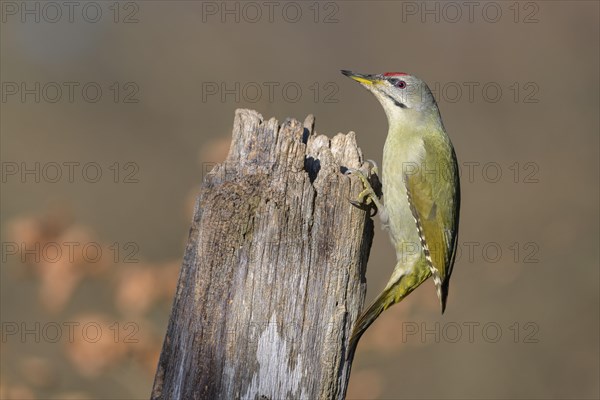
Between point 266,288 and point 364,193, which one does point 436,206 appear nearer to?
point 364,193

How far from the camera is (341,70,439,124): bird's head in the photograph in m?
5.02

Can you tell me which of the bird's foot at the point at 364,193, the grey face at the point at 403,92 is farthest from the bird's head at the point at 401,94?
the bird's foot at the point at 364,193

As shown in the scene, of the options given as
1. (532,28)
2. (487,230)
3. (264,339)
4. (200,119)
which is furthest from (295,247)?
(532,28)

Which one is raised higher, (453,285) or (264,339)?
(453,285)

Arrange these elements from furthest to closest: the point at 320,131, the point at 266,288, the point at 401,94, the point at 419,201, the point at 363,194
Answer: the point at 320,131, the point at 401,94, the point at 419,201, the point at 363,194, the point at 266,288

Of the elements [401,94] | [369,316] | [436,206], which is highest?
[401,94]

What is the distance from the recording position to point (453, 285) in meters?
8.11

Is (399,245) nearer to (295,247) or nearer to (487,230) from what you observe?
(295,247)

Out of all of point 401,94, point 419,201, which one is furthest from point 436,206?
point 401,94

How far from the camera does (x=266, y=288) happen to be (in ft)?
8.79

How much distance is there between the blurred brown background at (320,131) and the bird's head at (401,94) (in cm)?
124

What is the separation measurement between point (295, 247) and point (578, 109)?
7.85 m

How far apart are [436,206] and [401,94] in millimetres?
880

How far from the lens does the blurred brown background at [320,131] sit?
561 centimetres
